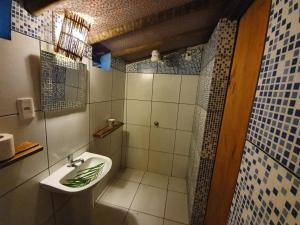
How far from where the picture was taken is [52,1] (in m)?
0.71

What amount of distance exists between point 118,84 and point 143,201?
4.95 ft

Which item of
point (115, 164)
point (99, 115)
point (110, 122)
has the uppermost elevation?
point (99, 115)

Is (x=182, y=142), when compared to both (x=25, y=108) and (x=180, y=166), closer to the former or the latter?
(x=180, y=166)

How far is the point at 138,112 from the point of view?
2.28 metres

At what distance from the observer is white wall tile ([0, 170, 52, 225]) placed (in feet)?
2.59

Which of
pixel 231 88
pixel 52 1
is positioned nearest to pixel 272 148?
pixel 231 88

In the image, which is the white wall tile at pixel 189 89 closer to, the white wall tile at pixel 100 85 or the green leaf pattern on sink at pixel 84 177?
the white wall tile at pixel 100 85

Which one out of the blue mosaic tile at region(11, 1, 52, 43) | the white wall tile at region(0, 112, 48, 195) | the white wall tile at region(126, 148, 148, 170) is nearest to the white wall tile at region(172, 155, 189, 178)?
the white wall tile at region(126, 148, 148, 170)

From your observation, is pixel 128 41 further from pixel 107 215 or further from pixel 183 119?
pixel 107 215

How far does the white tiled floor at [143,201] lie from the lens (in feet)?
5.23

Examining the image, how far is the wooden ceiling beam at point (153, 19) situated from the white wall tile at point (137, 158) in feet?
5.63

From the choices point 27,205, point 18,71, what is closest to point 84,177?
point 27,205

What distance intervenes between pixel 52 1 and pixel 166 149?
2057 millimetres

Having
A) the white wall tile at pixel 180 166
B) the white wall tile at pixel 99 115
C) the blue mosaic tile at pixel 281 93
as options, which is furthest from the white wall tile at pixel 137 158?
the blue mosaic tile at pixel 281 93
